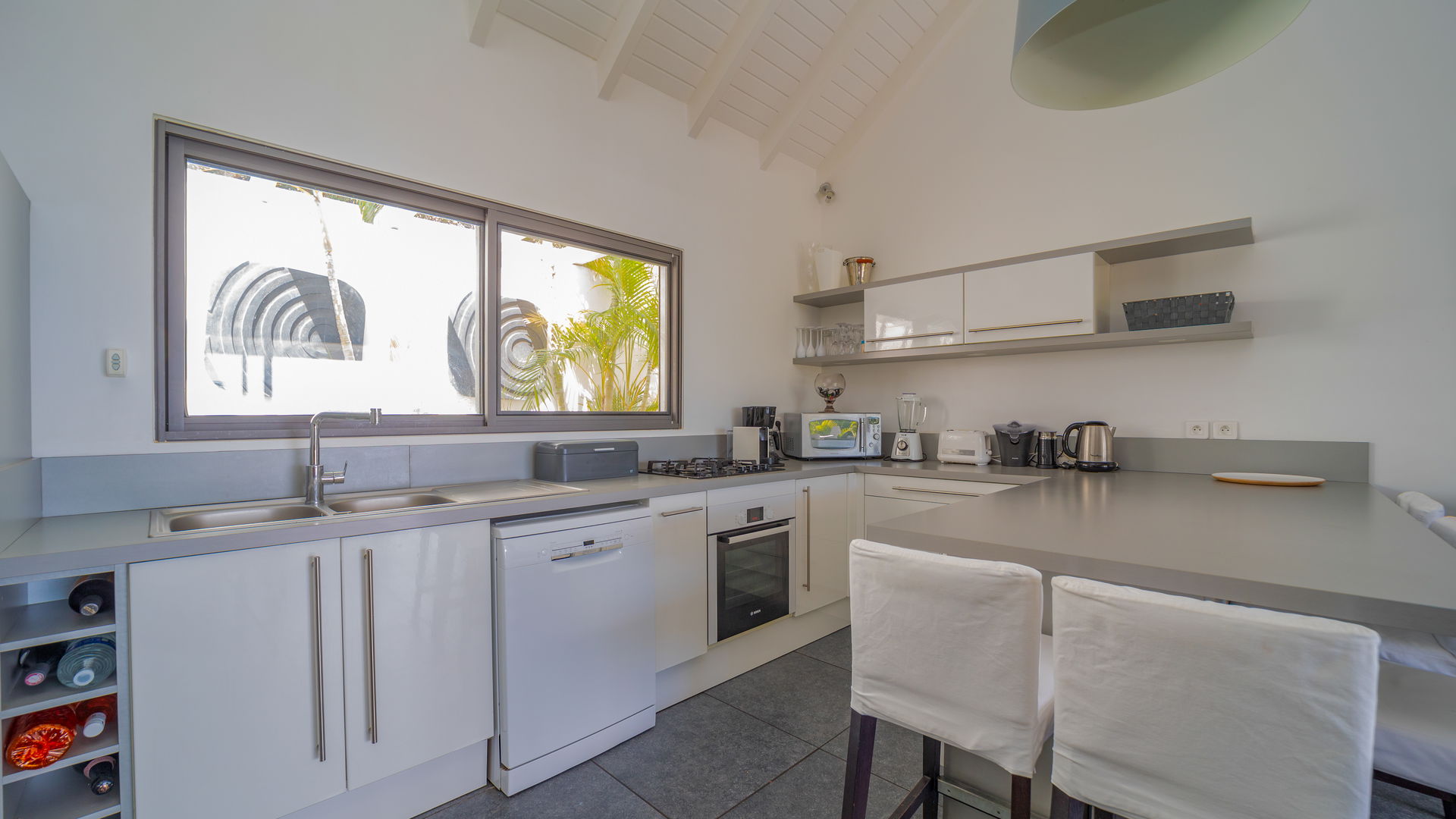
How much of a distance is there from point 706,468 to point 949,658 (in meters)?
1.69

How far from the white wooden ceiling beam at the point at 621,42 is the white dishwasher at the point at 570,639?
6.52 ft

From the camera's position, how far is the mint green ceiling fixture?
3.66 ft

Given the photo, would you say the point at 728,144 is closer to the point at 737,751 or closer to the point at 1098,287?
the point at 1098,287

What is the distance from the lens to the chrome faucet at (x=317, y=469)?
1.81m

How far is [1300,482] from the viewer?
2.11m

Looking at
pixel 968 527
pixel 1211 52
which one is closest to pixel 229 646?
pixel 968 527

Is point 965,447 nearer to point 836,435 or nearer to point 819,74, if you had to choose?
point 836,435

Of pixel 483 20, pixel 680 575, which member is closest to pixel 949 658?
pixel 680 575

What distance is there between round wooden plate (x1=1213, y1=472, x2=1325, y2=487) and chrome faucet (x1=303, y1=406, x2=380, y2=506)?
10.3ft

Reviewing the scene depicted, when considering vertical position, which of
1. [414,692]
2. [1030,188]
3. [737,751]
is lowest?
[737,751]

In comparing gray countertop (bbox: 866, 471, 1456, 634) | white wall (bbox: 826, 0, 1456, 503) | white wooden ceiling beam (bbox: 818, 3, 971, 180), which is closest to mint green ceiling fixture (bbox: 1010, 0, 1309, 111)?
gray countertop (bbox: 866, 471, 1456, 634)

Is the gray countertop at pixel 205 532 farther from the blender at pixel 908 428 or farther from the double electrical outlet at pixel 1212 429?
the double electrical outlet at pixel 1212 429

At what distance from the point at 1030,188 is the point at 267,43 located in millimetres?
3344

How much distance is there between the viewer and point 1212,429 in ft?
8.33
